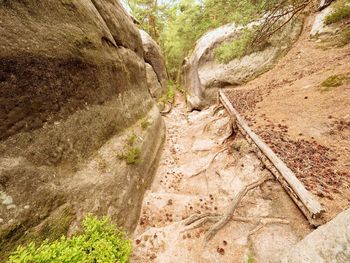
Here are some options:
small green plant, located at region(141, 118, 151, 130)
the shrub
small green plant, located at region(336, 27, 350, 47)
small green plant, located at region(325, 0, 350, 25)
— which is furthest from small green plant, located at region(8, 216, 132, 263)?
small green plant, located at region(325, 0, 350, 25)

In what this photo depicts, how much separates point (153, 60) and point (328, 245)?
16209mm

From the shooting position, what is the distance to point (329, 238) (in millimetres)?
2047

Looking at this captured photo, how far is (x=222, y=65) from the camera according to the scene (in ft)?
43.3

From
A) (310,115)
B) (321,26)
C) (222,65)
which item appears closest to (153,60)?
(222,65)

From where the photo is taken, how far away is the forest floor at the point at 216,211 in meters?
3.41

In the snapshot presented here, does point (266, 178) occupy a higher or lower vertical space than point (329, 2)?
lower

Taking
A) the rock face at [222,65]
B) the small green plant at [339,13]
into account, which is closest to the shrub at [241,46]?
the rock face at [222,65]

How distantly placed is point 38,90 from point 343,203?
5.81 m

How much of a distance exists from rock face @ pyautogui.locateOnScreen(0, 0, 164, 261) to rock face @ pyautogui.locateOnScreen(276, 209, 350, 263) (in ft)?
10.5

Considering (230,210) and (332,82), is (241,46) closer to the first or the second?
(332,82)

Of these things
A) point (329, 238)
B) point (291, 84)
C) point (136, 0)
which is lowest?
point (291, 84)

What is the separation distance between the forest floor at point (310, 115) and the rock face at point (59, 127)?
4.07 m

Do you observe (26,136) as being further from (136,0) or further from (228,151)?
(136,0)

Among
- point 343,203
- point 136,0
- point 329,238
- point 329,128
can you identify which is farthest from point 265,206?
point 136,0
